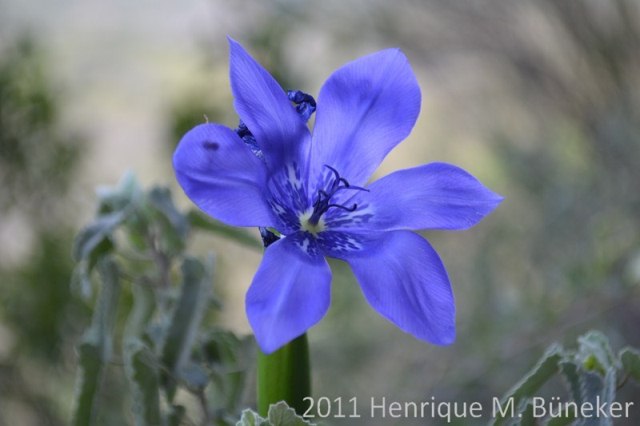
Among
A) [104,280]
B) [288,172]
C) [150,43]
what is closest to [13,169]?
[104,280]

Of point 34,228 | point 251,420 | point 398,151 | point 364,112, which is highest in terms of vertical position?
point 398,151

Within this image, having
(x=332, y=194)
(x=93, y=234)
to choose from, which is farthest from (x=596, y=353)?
(x=93, y=234)

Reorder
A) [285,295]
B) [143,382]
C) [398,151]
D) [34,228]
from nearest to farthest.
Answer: [285,295] → [143,382] → [34,228] → [398,151]

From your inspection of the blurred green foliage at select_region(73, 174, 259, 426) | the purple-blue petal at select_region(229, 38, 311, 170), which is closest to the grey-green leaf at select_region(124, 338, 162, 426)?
the blurred green foliage at select_region(73, 174, 259, 426)

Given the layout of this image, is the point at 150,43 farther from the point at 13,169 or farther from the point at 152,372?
the point at 152,372

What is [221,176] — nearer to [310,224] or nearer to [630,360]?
[310,224]

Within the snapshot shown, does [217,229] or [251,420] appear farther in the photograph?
[217,229]
